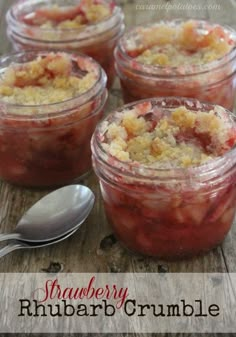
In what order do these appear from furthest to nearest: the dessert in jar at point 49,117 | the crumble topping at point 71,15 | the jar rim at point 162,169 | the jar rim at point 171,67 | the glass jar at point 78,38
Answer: the crumble topping at point 71,15, the glass jar at point 78,38, the jar rim at point 171,67, the dessert in jar at point 49,117, the jar rim at point 162,169

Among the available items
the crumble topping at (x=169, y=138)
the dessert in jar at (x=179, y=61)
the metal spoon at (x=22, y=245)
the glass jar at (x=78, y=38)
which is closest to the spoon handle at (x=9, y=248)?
the metal spoon at (x=22, y=245)

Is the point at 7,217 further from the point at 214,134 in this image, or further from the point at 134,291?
the point at 214,134

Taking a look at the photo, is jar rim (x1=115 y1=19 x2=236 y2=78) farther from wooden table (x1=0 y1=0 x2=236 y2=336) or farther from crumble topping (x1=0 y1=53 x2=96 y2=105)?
wooden table (x1=0 y1=0 x2=236 y2=336)

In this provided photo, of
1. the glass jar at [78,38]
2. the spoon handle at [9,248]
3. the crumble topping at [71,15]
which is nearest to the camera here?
the spoon handle at [9,248]

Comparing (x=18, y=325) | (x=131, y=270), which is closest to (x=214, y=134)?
(x=131, y=270)

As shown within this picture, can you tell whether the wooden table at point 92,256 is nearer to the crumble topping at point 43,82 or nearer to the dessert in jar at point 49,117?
the dessert in jar at point 49,117

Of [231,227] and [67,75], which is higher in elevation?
[67,75]

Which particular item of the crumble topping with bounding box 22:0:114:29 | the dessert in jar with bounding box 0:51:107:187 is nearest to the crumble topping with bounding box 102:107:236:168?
the dessert in jar with bounding box 0:51:107:187
